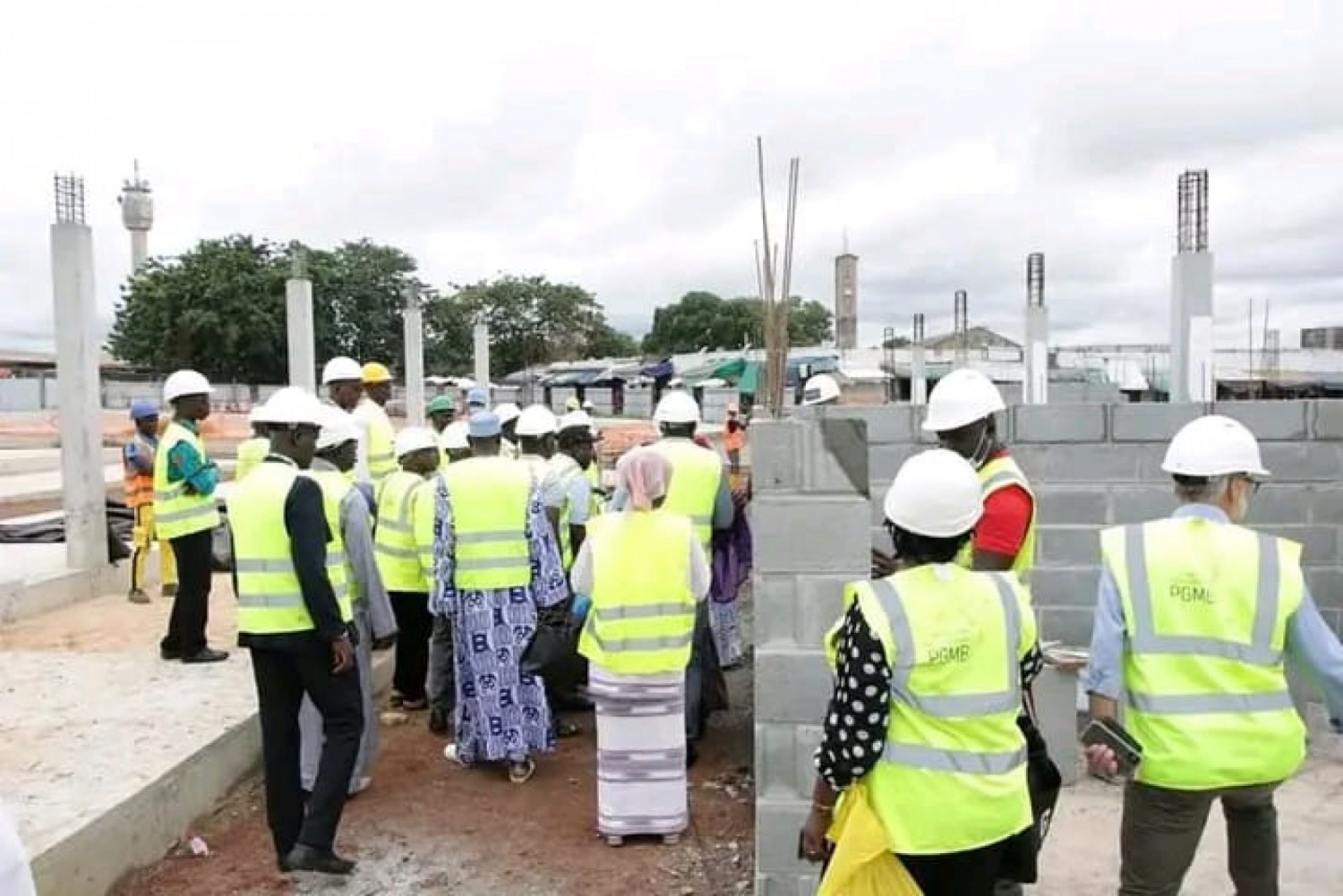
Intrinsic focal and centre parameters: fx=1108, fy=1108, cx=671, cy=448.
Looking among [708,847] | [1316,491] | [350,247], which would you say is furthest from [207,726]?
[350,247]

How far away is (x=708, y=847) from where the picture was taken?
180 inches

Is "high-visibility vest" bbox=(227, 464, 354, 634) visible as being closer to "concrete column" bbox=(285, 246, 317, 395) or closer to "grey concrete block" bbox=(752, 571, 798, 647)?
"grey concrete block" bbox=(752, 571, 798, 647)

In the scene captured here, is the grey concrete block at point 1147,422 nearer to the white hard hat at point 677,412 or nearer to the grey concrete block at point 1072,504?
the grey concrete block at point 1072,504

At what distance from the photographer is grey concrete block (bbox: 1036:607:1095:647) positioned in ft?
19.7

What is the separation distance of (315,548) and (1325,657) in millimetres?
3253

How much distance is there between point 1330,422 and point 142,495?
7698 mm

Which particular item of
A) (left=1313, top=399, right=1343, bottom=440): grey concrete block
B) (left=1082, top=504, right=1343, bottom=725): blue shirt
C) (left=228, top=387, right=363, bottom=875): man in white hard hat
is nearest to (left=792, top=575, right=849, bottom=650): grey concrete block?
(left=1082, top=504, right=1343, bottom=725): blue shirt

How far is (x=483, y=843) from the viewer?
15.1 feet

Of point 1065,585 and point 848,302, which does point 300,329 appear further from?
point 848,302

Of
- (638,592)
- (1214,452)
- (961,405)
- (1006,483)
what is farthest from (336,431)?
(1214,452)

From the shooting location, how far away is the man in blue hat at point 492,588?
5234mm

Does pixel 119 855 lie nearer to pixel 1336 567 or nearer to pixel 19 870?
pixel 19 870

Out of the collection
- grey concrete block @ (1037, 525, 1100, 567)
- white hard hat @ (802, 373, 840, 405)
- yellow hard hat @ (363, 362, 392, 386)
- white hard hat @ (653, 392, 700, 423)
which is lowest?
grey concrete block @ (1037, 525, 1100, 567)

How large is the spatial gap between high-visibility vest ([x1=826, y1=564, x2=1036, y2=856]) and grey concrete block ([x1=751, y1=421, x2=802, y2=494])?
1150 mm
